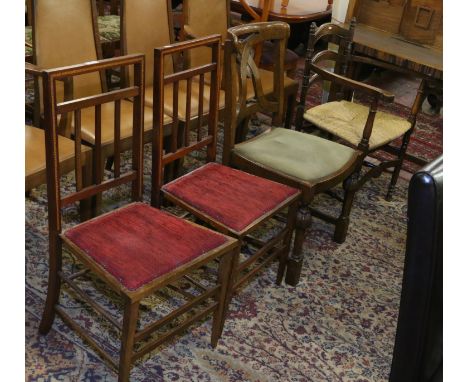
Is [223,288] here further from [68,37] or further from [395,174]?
[395,174]

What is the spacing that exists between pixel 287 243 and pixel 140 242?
71 centimetres

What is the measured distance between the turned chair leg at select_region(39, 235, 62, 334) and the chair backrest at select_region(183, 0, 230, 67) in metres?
1.43

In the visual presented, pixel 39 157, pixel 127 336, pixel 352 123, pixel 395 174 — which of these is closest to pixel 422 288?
pixel 127 336

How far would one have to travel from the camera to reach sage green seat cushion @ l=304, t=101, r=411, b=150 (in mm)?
2498

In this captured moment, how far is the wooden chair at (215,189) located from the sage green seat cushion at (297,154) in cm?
11

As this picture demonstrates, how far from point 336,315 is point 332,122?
3.21 ft

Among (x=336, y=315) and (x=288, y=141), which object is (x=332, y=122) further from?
(x=336, y=315)

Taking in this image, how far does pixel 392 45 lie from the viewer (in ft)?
10.7

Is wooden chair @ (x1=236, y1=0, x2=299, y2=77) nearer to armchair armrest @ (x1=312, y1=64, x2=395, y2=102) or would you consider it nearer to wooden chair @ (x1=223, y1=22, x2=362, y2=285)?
armchair armrest @ (x1=312, y1=64, x2=395, y2=102)

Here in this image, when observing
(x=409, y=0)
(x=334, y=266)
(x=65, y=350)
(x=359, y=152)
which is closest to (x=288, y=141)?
(x=359, y=152)

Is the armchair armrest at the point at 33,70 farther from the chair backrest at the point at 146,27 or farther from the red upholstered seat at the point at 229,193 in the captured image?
the red upholstered seat at the point at 229,193

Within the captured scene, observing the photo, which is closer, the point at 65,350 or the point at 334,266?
the point at 65,350

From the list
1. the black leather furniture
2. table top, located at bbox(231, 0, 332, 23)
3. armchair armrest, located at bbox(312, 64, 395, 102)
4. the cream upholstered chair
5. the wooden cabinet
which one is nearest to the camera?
the black leather furniture

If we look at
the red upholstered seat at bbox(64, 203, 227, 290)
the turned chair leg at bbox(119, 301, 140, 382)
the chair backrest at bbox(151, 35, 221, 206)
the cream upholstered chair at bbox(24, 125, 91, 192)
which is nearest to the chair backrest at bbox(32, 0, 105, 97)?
the cream upholstered chair at bbox(24, 125, 91, 192)
